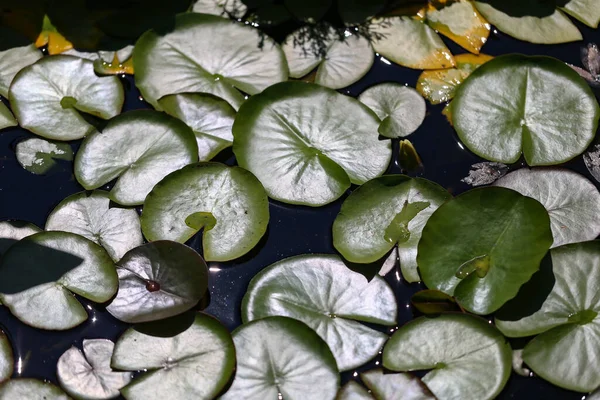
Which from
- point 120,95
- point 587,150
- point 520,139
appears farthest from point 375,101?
point 120,95

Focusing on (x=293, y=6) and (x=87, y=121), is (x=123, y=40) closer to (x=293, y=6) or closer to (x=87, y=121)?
(x=87, y=121)

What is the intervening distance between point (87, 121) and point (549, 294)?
1.66m

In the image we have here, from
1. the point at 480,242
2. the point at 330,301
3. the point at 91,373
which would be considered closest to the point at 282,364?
the point at 330,301

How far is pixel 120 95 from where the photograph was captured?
2.43m

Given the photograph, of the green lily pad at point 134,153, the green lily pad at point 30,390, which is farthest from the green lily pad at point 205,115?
the green lily pad at point 30,390

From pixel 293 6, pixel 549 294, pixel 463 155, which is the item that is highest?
pixel 293 6

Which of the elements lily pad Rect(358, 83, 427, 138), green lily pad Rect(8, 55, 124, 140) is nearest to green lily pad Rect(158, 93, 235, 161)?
green lily pad Rect(8, 55, 124, 140)

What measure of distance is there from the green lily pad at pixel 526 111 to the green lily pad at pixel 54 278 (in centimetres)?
132

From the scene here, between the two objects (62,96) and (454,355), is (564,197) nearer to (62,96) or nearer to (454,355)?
(454,355)

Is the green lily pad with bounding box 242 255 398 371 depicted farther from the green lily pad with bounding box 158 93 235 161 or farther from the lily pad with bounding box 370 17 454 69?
the lily pad with bounding box 370 17 454 69

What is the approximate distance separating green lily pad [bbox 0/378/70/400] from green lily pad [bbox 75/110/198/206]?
613 mm

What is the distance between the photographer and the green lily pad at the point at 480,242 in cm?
196

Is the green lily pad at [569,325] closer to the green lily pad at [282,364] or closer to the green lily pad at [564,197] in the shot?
the green lily pad at [564,197]

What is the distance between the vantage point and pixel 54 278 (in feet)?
6.63
